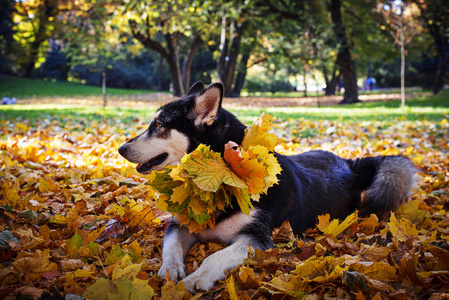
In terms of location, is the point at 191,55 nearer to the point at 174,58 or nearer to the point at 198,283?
the point at 174,58

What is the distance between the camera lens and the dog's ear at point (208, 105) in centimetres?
268

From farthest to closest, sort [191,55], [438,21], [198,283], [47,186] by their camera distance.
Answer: [191,55], [438,21], [47,186], [198,283]

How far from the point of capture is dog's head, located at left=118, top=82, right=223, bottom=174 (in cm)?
281

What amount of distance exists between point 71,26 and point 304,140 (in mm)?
17297

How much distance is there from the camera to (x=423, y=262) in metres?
2.55

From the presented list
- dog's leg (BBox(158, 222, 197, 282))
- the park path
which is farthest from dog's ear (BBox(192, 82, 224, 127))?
the park path

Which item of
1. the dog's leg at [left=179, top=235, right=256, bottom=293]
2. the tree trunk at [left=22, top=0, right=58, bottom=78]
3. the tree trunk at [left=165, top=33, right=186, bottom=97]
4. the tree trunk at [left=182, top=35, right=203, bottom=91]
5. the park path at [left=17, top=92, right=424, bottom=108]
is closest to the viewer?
the dog's leg at [left=179, top=235, right=256, bottom=293]

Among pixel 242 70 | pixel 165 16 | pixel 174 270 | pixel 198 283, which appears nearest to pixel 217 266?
pixel 198 283

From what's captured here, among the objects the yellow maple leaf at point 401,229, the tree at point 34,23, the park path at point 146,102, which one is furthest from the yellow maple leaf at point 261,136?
the tree at point 34,23

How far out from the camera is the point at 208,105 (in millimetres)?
2799

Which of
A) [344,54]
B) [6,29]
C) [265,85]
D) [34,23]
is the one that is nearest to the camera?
[344,54]

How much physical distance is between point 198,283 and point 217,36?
1021 inches

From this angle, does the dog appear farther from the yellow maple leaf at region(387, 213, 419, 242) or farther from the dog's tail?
the yellow maple leaf at region(387, 213, 419, 242)

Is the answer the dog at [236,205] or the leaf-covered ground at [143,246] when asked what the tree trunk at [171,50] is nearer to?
the leaf-covered ground at [143,246]
